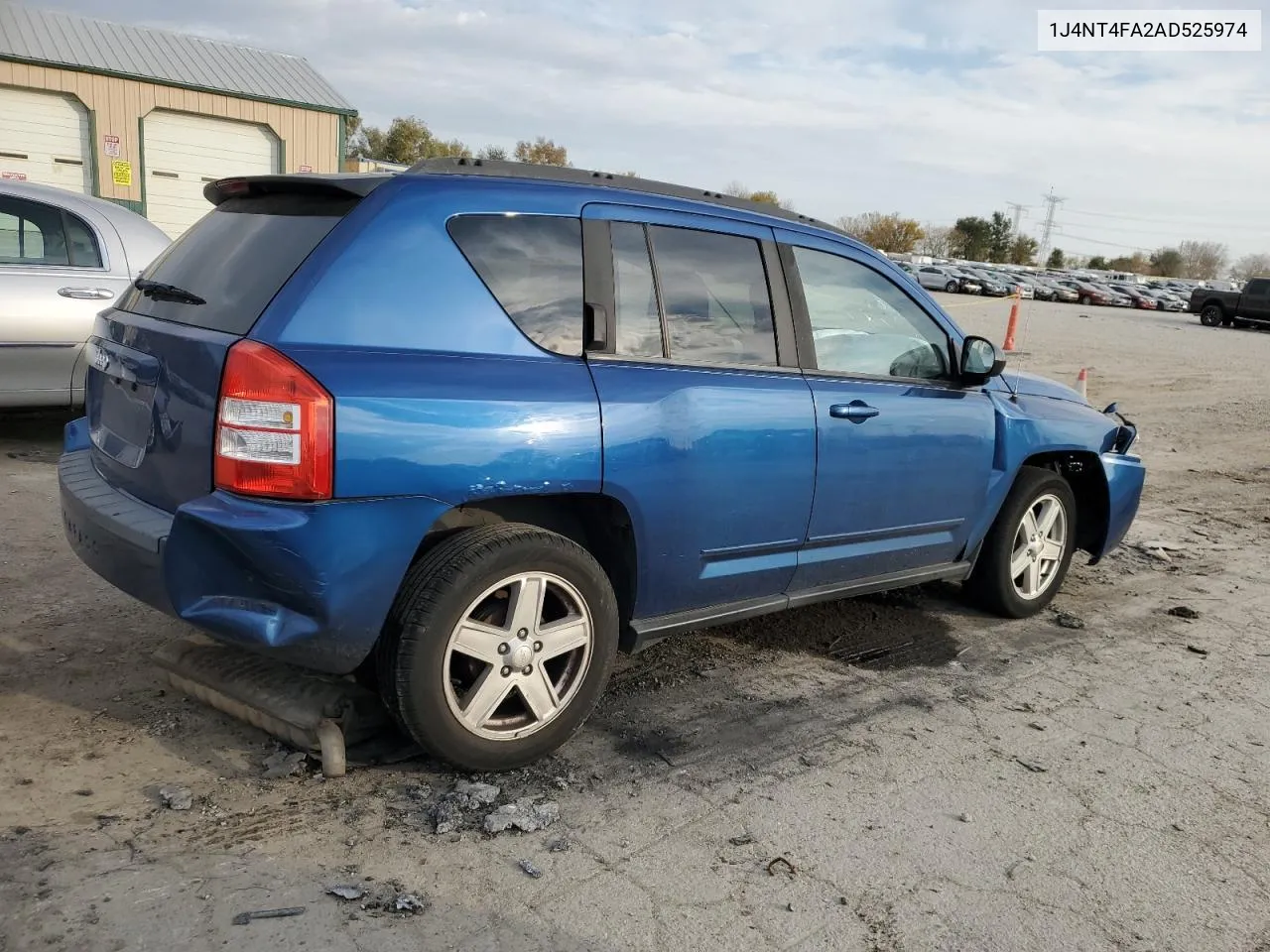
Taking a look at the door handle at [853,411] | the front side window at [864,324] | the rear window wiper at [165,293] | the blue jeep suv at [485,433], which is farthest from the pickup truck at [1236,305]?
the rear window wiper at [165,293]

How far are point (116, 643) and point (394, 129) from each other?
46674mm

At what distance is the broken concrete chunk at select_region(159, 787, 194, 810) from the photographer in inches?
116

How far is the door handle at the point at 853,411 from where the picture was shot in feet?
13.0

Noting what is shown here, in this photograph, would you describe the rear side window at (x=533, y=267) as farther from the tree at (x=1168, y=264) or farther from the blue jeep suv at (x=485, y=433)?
the tree at (x=1168, y=264)

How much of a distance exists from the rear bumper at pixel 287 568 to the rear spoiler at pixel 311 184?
97 centimetres

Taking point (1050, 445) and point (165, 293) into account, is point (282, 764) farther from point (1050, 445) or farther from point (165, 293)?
point (1050, 445)

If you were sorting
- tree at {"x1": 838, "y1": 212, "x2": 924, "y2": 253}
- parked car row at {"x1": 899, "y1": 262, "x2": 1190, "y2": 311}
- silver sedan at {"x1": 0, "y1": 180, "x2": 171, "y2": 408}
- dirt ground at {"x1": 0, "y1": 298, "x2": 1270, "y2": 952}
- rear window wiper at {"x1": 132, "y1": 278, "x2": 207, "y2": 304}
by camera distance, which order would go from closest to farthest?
1. dirt ground at {"x1": 0, "y1": 298, "x2": 1270, "y2": 952}
2. rear window wiper at {"x1": 132, "y1": 278, "x2": 207, "y2": 304}
3. silver sedan at {"x1": 0, "y1": 180, "x2": 171, "y2": 408}
4. parked car row at {"x1": 899, "y1": 262, "x2": 1190, "y2": 311}
5. tree at {"x1": 838, "y1": 212, "x2": 924, "y2": 253}

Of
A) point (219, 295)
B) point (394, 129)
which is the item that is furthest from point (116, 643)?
point (394, 129)

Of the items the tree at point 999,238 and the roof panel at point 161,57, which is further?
the tree at point 999,238

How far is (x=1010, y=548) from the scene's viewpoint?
16.4 feet

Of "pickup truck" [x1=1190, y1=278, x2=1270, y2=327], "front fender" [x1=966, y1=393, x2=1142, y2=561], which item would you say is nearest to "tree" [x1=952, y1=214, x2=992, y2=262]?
"pickup truck" [x1=1190, y1=278, x2=1270, y2=327]

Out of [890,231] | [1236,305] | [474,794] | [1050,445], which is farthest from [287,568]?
[890,231]

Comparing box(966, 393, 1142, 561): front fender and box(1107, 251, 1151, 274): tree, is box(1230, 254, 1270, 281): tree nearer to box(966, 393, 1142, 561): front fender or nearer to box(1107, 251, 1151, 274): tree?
box(1107, 251, 1151, 274): tree

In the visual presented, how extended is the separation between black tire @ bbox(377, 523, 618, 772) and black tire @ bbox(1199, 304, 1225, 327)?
38579 mm
